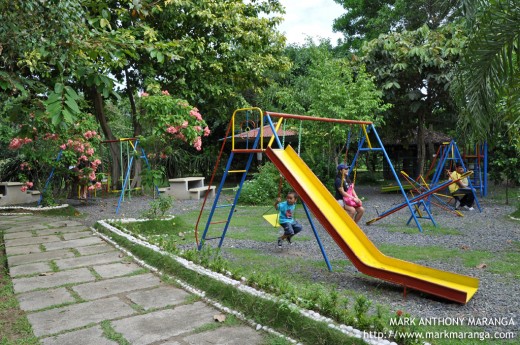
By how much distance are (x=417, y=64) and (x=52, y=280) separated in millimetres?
12130

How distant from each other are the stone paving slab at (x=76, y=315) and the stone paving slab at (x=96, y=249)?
88.4 inches

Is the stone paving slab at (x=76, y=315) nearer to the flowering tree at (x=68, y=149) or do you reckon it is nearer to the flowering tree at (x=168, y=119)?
the flowering tree at (x=68, y=149)

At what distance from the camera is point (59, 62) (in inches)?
178

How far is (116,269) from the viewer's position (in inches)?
207

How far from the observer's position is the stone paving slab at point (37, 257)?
18.7 feet

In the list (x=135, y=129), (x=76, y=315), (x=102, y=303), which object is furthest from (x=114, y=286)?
(x=135, y=129)

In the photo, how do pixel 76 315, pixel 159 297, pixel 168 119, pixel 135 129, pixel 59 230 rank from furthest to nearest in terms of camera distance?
1. pixel 135 129
2. pixel 168 119
3. pixel 59 230
4. pixel 159 297
5. pixel 76 315

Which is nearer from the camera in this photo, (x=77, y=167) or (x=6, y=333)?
(x=6, y=333)

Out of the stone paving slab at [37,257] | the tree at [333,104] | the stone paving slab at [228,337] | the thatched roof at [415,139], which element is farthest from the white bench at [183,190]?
the stone paving slab at [228,337]

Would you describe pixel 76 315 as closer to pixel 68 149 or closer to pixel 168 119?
pixel 168 119

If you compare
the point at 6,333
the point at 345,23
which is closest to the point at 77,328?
the point at 6,333

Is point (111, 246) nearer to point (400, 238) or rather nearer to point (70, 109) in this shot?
point (70, 109)

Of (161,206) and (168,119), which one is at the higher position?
(168,119)

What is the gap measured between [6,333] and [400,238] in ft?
19.2
